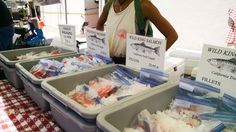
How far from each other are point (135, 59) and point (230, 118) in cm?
52

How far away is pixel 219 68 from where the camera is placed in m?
0.81

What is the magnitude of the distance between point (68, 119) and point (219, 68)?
0.60 m

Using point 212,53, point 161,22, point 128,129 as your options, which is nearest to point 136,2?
point 161,22

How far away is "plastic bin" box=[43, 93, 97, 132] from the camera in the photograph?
725 mm

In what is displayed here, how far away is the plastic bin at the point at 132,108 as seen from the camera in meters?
0.68

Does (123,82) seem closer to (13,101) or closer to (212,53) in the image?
(212,53)

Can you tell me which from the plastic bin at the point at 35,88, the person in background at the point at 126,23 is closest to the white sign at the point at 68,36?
the person in background at the point at 126,23

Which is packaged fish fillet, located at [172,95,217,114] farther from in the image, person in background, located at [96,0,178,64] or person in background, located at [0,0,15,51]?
person in background, located at [0,0,15,51]

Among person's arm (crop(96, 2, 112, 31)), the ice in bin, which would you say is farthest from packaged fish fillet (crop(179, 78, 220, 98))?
person's arm (crop(96, 2, 112, 31))

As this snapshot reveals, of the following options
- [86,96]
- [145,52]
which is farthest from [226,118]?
[86,96]

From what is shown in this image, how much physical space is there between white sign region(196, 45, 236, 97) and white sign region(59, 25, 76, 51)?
96 cm

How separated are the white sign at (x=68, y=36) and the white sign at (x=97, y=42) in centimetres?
19

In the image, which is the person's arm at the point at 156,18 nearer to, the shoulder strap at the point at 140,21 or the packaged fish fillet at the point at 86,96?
the shoulder strap at the point at 140,21

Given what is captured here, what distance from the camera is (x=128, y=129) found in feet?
2.54
